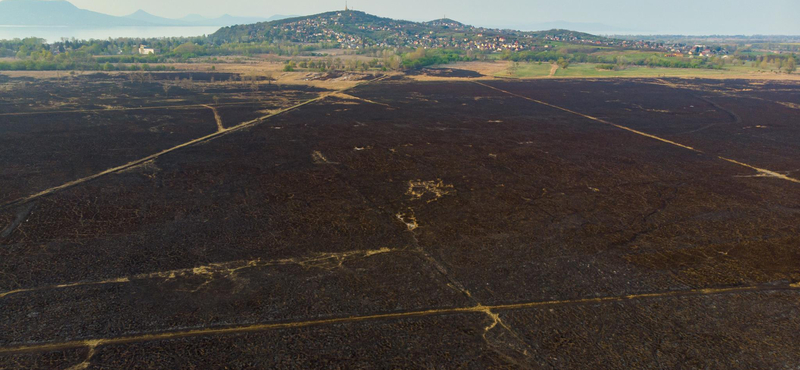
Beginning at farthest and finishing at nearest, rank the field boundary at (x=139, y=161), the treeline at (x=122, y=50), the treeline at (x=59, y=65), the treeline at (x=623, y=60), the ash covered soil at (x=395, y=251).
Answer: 1. the treeline at (x=623, y=60)
2. the treeline at (x=122, y=50)
3. the treeline at (x=59, y=65)
4. the field boundary at (x=139, y=161)
5. the ash covered soil at (x=395, y=251)

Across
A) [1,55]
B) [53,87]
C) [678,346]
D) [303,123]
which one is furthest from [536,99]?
[1,55]

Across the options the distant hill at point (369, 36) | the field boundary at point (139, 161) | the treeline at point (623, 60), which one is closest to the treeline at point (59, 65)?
the field boundary at point (139, 161)

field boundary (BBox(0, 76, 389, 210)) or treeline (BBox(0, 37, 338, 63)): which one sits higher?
treeline (BBox(0, 37, 338, 63))

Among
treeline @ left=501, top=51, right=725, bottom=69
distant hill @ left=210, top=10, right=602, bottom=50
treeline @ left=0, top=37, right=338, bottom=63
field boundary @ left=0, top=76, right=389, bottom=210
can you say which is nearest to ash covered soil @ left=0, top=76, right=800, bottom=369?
field boundary @ left=0, top=76, right=389, bottom=210

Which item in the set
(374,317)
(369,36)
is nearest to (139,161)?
(374,317)

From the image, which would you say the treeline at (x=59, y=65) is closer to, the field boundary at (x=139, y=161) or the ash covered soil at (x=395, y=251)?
the field boundary at (x=139, y=161)

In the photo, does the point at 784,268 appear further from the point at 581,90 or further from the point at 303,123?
the point at 581,90

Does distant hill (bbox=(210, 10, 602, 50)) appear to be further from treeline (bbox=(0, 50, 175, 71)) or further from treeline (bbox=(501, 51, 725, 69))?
treeline (bbox=(0, 50, 175, 71))

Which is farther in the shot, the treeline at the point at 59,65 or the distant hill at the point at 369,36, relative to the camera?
the distant hill at the point at 369,36
